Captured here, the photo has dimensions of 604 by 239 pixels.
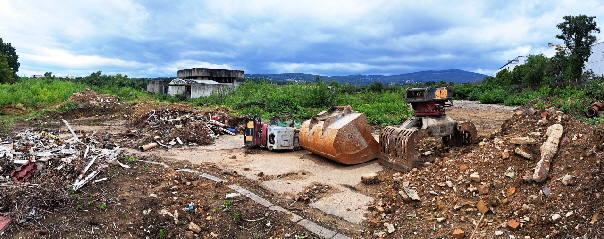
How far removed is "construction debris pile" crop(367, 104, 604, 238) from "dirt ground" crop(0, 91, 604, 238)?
0.04 feet

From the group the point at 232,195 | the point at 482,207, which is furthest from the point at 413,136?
the point at 232,195

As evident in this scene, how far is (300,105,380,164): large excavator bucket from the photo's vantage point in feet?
22.2

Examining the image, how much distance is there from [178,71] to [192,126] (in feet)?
104

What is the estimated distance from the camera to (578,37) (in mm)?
26766

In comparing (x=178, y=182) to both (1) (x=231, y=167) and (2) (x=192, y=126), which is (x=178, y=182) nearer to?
(1) (x=231, y=167)

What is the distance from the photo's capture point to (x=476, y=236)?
3.84 meters

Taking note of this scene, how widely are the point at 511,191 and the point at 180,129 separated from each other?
8545 mm

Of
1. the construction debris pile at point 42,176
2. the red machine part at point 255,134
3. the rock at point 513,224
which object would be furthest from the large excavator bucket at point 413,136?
the construction debris pile at point 42,176

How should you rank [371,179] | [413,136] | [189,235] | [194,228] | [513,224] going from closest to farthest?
[513,224]
[189,235]
[194,228]
[371,179]
[413,136]

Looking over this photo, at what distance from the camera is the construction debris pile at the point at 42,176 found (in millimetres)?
4203

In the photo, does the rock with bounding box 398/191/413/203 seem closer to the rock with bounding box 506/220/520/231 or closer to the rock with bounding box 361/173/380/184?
the rock with bounding box 361/173/380/184

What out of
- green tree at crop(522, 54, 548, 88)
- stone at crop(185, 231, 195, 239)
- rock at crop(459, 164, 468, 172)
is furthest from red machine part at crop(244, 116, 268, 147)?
green tree at crop(522, 54, 548, 88)

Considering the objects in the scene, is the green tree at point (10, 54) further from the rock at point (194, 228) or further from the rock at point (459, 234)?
the rock at point (459, 234)

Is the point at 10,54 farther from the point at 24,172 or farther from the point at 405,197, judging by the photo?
the point at 405,197
